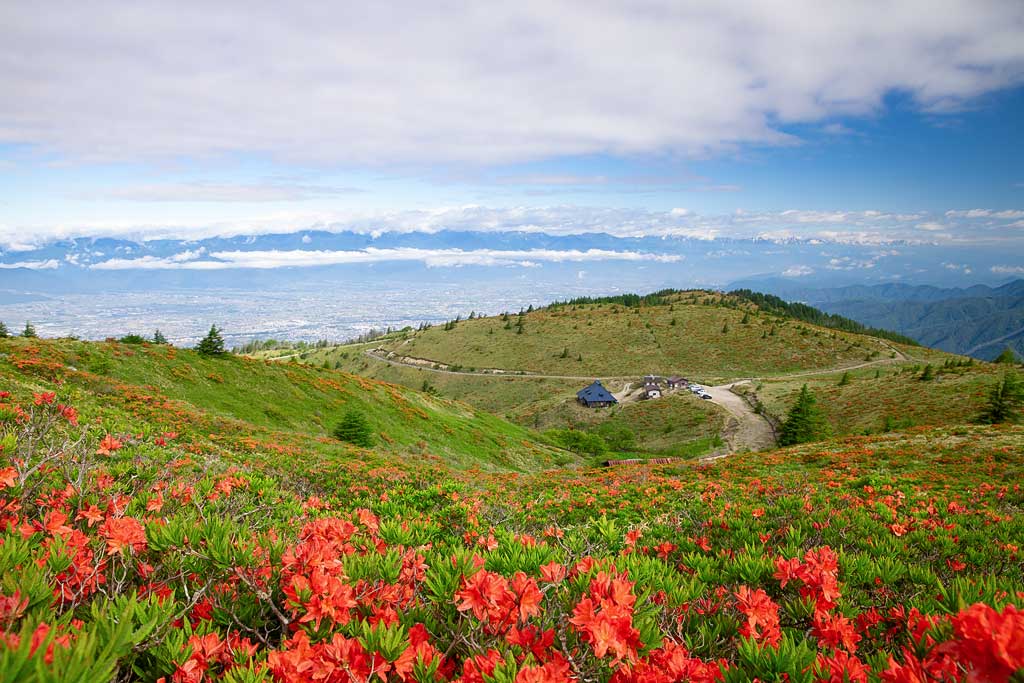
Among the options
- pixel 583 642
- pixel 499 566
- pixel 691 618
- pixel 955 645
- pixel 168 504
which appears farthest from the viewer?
pixel 168 504

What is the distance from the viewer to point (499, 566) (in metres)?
3.22

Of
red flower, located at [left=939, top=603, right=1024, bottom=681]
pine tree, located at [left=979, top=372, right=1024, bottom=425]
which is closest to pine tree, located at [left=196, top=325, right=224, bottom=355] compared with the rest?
red flower, located at [left=939, top=603, right=1024, bottom=681]

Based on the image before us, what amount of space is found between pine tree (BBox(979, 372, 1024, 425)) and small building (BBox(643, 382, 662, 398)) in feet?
152

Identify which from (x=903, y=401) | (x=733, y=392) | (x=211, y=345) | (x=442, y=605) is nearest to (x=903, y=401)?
(x=903, y=401)

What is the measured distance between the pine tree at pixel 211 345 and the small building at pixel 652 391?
64546mm

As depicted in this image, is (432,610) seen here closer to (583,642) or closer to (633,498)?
(583,642)

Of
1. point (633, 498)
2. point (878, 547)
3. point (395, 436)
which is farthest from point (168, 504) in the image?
point (395, 436)

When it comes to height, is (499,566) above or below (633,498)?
above

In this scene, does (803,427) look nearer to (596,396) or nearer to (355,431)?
(596,396)

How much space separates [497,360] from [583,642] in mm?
120121

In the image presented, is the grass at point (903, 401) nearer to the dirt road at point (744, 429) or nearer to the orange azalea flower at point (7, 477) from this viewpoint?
the dirt road at point (744, 429)

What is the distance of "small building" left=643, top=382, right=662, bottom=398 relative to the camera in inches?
3204

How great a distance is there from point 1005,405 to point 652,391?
52.0m

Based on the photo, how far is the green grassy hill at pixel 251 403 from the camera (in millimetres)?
17250
